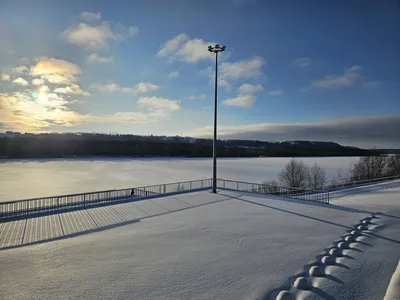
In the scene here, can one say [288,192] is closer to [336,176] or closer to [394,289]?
[394,289]

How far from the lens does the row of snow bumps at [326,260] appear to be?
13.5 ft

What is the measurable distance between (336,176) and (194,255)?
4158cm

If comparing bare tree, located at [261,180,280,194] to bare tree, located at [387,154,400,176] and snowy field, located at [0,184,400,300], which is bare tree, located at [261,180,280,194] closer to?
snowy field, located at [0,184,400,300]

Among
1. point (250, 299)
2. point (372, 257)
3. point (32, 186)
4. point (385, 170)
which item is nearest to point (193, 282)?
point (250, 299)

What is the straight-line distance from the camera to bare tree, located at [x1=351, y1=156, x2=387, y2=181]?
3847 centimetres

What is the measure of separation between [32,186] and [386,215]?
28.0m

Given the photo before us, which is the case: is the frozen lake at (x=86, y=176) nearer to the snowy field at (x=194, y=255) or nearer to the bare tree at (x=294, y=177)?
the bare tree at (x=294, y=177)

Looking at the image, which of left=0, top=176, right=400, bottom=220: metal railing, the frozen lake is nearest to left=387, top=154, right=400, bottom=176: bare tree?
the frozen lake

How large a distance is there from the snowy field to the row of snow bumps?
6cm

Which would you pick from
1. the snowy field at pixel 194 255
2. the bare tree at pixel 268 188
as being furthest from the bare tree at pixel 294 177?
the snowy field at pixel 194 255

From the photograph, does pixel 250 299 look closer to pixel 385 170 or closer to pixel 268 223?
pixel 268 223

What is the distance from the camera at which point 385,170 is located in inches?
1609

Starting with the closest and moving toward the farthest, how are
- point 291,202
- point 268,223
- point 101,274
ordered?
1. point 101,274
2. point 268,223
3. point 291,202

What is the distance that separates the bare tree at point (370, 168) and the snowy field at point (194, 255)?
34.9 metres
